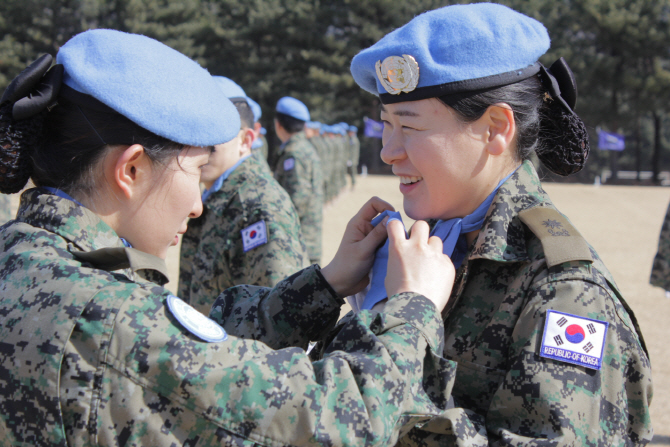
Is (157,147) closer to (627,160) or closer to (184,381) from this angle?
(184,381)

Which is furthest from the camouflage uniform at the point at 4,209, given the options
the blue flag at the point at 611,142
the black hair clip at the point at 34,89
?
the blue flag at the point at 611,142

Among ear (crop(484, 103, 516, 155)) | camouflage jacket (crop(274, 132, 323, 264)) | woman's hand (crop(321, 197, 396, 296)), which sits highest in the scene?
ear (crop(484, 103, 516, 155))

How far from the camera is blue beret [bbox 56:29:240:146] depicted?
1609mm

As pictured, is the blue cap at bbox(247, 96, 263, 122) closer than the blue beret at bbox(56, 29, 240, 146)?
No

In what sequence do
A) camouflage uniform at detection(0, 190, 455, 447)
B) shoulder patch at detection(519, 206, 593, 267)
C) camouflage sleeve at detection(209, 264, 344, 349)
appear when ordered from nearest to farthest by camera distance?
camouflage uniform at detection(0, 190, 455, 447) < shoulder patch at detection(519, 206, 593, 267) < camouflage sleeve at detection(209, 264, 344, 349)

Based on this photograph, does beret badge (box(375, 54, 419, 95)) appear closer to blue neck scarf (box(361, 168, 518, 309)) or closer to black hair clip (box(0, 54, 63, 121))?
blue neck scarf (box(361, 168, 518, 309))

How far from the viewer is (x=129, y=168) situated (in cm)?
171

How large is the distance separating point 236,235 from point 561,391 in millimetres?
2431

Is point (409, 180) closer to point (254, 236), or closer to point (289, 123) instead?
point (254, 236)

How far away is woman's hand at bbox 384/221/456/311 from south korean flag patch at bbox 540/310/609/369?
0.30m

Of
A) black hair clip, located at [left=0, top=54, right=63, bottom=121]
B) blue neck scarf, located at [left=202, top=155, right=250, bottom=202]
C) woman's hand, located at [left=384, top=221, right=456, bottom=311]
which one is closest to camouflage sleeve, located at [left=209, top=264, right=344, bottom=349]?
woman's hand, located at [left=384, top=221, right=456, bottom=311]

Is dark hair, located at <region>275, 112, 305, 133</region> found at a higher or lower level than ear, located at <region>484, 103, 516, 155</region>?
lower

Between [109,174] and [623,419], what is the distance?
1579mm

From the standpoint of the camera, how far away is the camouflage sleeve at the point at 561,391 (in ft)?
5.03
